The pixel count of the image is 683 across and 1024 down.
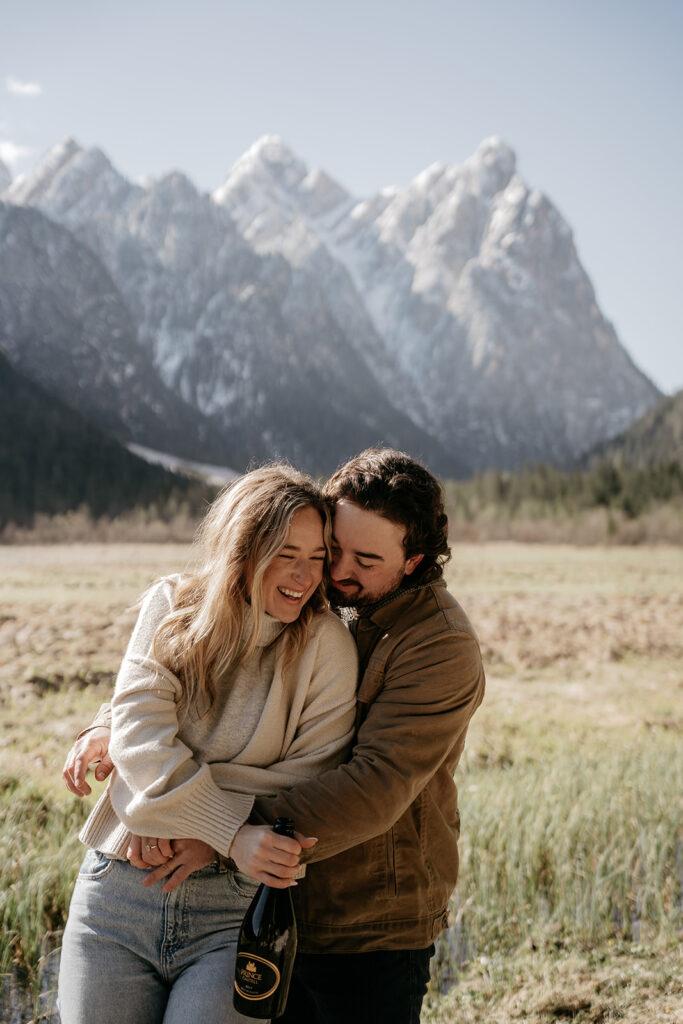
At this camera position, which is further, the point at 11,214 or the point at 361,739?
the point at 11,214

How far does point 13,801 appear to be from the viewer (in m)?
3.67

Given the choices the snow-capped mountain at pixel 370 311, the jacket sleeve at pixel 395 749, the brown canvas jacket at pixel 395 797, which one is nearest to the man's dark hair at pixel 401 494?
the brown canvas jacket at pixel 395 797

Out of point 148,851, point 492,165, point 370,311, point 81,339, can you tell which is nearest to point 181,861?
point 148,851

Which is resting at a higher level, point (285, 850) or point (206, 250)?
point (206, 250)

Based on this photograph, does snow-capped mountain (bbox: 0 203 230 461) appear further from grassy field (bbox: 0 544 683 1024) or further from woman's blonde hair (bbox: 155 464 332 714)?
woman's blonde hair (bbox: 155 464 332 714)

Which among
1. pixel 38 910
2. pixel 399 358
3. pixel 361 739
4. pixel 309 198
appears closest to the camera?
pixel 361 739

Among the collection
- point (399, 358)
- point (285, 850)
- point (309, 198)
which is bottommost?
point (285, 850)

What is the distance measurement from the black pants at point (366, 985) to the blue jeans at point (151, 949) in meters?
0.23

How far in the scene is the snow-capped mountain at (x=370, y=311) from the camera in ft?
284

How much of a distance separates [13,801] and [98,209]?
105 metres

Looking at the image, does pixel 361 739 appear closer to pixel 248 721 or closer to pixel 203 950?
pixel 248 721

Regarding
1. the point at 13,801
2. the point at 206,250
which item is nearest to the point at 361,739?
the point at 13,801

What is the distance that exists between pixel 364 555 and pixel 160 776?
62 centimetres

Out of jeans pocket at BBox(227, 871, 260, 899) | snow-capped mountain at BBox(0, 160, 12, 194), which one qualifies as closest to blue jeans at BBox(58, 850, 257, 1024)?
jeans pocket at BBox(227, 871, 260, 899)
